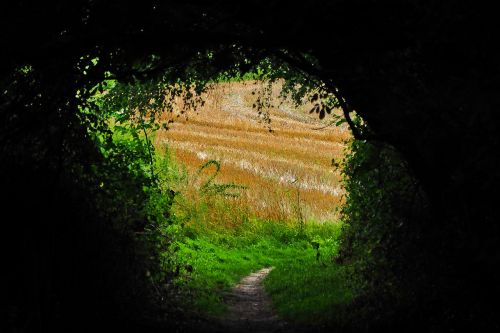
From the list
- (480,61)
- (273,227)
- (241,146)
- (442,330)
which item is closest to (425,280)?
(442,330)

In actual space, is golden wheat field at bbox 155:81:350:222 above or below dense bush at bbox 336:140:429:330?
above

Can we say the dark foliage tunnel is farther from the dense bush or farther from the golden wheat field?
the golden wheat field

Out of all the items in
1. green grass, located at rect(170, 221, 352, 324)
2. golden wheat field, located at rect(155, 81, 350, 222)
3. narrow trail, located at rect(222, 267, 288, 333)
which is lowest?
narrow trail, located at rect(222, 267, 288, 333)

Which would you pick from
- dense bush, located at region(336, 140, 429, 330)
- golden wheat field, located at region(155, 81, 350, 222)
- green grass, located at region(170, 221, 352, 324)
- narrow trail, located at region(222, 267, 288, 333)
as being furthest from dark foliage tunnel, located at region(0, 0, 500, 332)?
golden wheat field, located at region(155, 81, 350, 222)

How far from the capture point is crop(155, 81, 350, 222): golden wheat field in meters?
23.6

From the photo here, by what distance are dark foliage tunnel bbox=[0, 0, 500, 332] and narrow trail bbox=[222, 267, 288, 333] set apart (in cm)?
145

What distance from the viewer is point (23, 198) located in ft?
21.6

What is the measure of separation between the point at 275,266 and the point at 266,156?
19262 mm

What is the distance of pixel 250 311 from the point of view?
432 inches

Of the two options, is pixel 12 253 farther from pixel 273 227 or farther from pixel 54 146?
pixel 273 227

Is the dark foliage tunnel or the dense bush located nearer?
the dark foliage tunnel

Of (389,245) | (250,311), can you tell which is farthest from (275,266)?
(389,245)

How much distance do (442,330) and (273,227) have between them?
627 inches

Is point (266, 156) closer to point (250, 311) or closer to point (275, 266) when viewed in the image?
point (275, 266)
